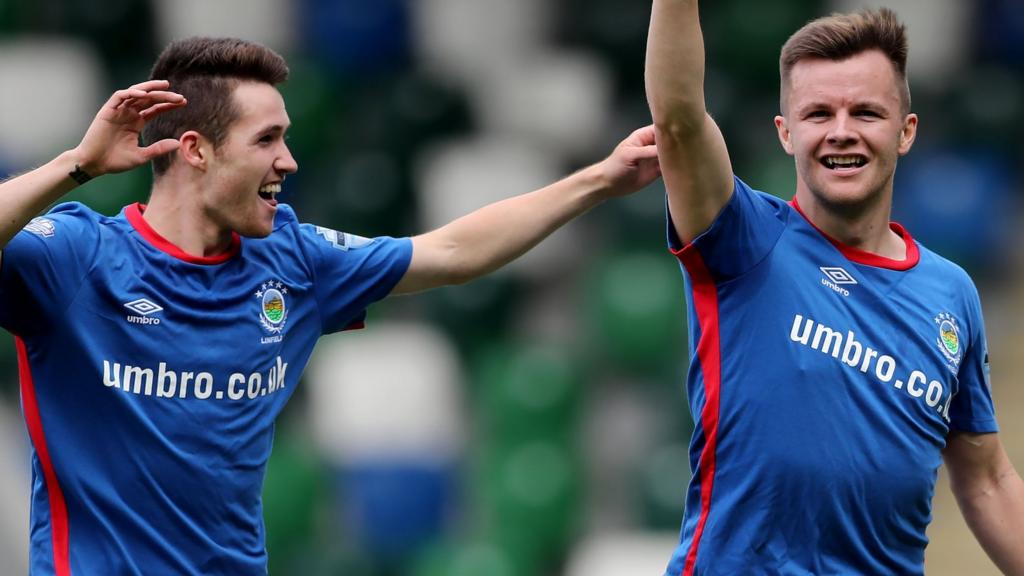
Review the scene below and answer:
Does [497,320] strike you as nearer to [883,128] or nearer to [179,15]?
[179,15]

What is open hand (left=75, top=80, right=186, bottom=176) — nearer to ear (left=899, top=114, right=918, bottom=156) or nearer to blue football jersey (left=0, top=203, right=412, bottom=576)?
blue football jersey (left=0, top=203, right=412, bottom=576)

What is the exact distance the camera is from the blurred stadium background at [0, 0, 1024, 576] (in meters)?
11.8

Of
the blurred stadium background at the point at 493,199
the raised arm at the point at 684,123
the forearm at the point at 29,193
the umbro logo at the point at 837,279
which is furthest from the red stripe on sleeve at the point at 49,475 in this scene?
the blurred stadium background at the point at 493,199

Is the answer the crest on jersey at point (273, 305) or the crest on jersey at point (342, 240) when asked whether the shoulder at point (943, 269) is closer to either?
the crest on jersey at point (342, 240)

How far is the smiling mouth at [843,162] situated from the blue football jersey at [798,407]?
0.17m

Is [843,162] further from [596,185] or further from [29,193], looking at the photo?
[29,193]

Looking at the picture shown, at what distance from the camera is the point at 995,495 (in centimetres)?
534

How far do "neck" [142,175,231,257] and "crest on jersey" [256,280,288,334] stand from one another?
0.18 meters

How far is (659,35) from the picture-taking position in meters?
4.59

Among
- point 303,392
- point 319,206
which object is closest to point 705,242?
point 303,392

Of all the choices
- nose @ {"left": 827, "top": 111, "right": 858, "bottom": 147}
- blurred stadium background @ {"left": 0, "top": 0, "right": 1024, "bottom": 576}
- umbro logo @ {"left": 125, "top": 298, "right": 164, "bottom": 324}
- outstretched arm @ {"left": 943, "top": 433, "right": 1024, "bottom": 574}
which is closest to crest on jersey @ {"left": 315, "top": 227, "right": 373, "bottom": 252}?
umbro logo @ {"left": 125, "top": 298, "right": 164, "bottom": 324}

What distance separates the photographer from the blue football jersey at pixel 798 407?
4.79 meters

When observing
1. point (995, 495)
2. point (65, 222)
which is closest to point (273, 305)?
point (65, 222)

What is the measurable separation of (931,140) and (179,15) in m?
5.56
